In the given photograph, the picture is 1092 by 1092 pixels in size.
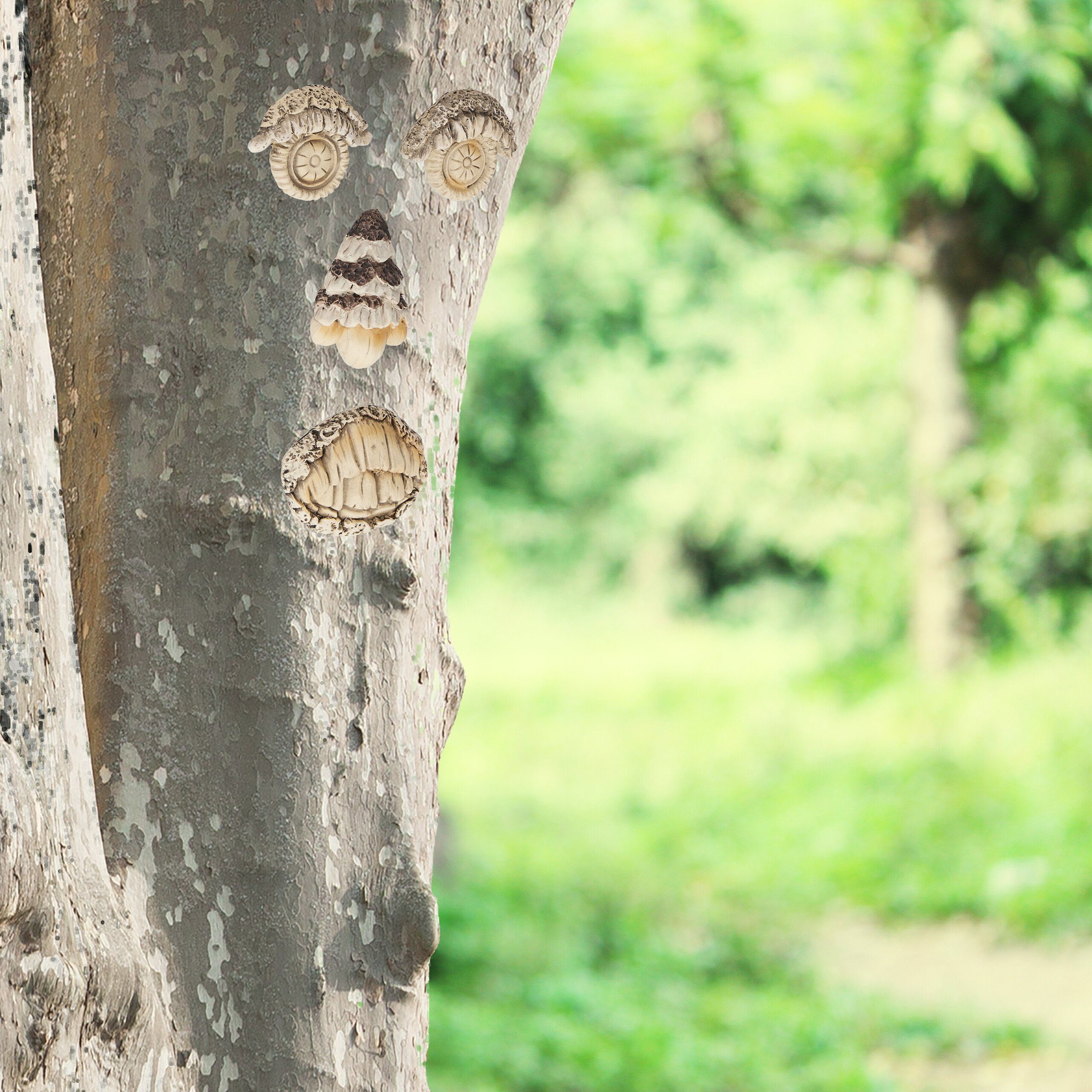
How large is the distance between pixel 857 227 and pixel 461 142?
9.67 metres

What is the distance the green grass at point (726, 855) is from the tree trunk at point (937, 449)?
1.06 feet

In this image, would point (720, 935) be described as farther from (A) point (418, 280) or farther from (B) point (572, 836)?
(A) point (418, 280)

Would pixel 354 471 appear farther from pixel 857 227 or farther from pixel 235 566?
pixel 857 227

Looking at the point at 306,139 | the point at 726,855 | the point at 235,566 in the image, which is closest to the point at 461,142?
the point at 306,139

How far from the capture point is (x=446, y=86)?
4.21 ft

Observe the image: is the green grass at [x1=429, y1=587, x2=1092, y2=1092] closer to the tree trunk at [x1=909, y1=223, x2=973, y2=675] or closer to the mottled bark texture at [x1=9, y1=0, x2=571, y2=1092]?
the tree trunk at [x1=909, y1=223, x2=973, y2=675]

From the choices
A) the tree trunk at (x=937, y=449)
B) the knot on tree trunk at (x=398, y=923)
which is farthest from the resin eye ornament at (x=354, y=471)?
the tree trunk at (x=937, y=449)

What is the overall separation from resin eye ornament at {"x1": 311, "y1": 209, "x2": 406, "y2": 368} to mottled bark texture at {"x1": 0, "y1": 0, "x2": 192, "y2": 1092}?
26 centimetres

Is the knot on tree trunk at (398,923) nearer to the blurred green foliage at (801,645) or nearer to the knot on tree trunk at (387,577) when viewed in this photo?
the knot on tree trunk at (387,577)

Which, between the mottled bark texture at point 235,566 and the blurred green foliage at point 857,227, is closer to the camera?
the mottled bark texture at point 235,566

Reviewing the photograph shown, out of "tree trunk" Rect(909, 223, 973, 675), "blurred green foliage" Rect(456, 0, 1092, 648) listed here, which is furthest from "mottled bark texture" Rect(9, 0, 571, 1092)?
"tree trunk" Rect(909, 223, 973, 675)

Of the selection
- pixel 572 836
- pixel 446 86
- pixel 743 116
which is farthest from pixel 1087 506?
pixel 446 86

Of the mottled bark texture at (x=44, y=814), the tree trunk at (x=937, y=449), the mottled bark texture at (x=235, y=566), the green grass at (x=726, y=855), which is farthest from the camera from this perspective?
the tree trunk at (x=937, y=449)

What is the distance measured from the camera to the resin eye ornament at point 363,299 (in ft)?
4.01
